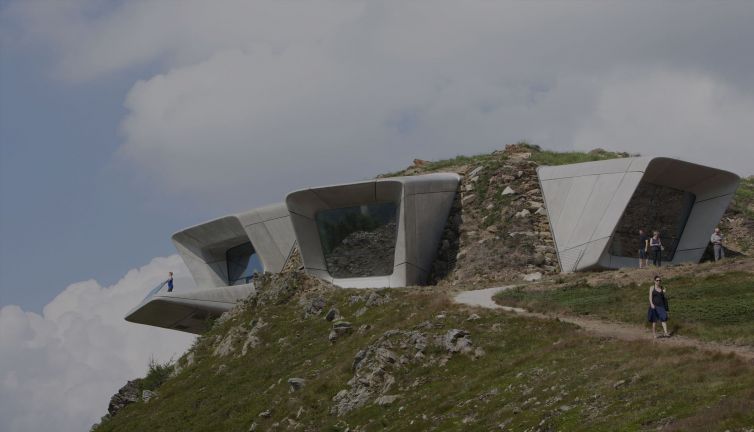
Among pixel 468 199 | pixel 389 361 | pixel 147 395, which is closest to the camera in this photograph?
pixel 389 361

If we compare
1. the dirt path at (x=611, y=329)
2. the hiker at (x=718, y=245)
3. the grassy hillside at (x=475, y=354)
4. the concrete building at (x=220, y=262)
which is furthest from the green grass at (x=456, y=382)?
the hiker at (x=718, y=245)

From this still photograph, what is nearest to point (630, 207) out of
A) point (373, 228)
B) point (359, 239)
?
point (373, 228)

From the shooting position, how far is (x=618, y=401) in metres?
21.0

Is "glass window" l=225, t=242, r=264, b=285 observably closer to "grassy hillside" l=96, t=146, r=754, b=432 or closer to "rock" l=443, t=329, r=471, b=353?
"grassy hillside" l=96, t=146, r=754, b=432

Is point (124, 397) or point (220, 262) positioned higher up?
point (220, 262)

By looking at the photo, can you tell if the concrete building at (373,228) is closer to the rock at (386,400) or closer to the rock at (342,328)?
the rock at (342,328)

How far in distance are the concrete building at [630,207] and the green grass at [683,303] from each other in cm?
660

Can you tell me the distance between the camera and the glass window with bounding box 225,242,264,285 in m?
53.7

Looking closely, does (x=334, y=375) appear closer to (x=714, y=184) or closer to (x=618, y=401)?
(x=618, y=401)

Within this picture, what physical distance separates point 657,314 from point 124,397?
25.7 meters

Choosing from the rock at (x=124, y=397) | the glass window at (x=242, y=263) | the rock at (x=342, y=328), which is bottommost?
the rock at (x=124, y=397)

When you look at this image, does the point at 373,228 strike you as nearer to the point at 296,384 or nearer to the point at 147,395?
the point at 147,395

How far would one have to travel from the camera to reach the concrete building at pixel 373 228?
45156 mm

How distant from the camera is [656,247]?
4022cm
